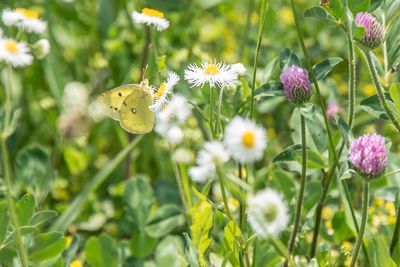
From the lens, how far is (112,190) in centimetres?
229

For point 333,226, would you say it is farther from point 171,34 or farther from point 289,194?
point 171,34

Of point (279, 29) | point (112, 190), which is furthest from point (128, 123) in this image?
point (279, 29)

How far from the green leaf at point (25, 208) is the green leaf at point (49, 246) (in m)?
0.09

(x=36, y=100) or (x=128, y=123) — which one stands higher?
(x=128, y=123)

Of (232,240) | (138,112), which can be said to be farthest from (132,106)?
(232,240)

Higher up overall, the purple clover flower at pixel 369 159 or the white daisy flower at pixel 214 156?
the white daisy flower at pixel 214 156

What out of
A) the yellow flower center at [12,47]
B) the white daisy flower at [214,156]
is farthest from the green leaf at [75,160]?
the white daisy flower at [214,156]

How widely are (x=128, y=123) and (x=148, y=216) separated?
0.42 meters

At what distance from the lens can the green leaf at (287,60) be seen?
1464 mm

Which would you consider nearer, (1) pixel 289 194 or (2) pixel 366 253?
(2) pixel 366 253

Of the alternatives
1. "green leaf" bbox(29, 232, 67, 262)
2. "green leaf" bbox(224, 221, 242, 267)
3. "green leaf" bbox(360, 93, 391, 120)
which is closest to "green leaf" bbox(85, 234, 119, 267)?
"green leaf" bbox(29, 232, 67, 262)

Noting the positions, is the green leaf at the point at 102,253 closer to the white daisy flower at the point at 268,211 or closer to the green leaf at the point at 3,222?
the green leaf at the point at 3,222

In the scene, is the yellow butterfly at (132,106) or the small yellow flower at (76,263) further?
the small yellow flower at (76,263)

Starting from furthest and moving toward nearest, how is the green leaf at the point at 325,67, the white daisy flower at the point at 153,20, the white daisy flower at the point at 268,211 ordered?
the white daisy flower at the point at 153,20 < the green leaf at the point at 325,67 < the white daisy flower at the point at 268,211
